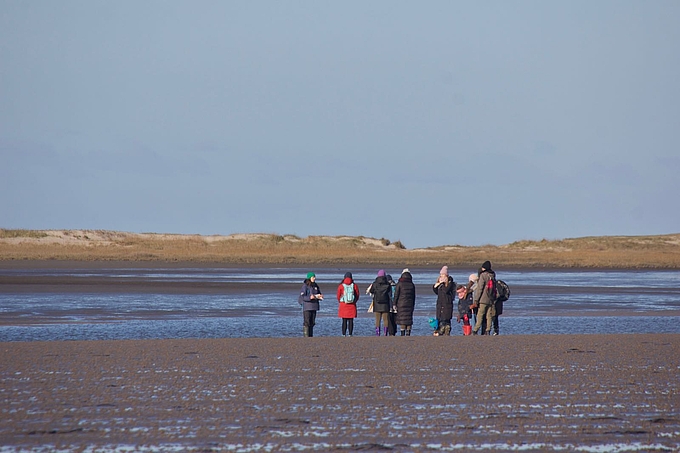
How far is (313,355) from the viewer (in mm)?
13742

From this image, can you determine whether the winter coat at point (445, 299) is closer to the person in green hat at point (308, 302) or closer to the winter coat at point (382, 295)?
the winter coat at point (382, 295)

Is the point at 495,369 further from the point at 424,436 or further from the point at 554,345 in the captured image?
the point at 424,436

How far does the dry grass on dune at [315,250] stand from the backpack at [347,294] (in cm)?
4609

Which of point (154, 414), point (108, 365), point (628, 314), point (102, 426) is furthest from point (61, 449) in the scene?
point (628, 314)

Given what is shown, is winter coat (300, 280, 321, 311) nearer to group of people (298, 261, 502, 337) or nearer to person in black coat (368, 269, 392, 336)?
group of people (298, 261, 502, 337)

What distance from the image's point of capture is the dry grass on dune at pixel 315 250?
221 feet

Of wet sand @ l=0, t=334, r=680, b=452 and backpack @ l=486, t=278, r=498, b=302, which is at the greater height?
backpack @ l=486, t=278, r=498, b=302

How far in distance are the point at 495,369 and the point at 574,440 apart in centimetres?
440

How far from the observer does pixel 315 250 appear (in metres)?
85.0

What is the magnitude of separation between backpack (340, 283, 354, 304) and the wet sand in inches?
102

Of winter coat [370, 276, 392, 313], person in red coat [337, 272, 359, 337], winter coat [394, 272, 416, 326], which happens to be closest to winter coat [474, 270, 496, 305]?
winter coat [394, 272, 416, 326]

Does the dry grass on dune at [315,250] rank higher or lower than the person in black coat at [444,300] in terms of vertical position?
higher

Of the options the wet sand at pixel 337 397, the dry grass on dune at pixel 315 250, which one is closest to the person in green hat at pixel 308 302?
the wet sand at pixel 337 397

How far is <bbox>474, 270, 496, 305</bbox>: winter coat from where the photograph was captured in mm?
17438
